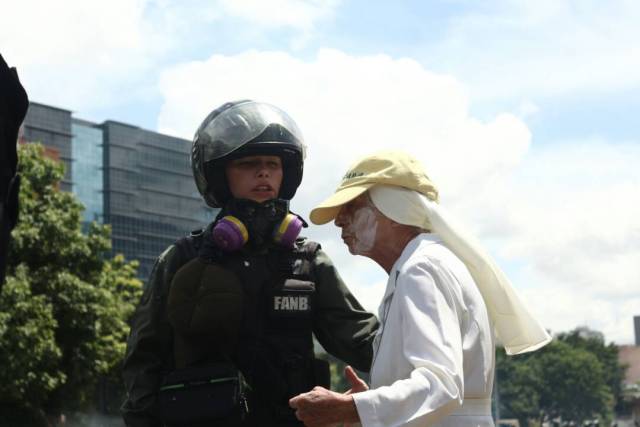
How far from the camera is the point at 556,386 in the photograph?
168375 mm

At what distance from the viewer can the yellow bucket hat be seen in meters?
4.25

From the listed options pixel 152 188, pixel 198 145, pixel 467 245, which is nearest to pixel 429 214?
pixel 467 245

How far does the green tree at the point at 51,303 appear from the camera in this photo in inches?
1361

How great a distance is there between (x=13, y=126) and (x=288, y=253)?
2648 millimetres

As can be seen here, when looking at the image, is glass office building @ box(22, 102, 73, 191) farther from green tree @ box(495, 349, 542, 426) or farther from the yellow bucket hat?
the yellow bucket hat

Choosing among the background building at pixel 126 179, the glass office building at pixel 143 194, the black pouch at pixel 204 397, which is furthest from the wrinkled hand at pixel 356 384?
the glass office building at pixel 143 194

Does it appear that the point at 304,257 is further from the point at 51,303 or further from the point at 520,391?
the point at 520,391

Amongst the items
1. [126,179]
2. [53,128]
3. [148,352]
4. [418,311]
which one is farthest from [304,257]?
[126,179]

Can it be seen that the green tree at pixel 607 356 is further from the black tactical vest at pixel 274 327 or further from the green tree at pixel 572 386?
the black tactical vest at pixel 274 327

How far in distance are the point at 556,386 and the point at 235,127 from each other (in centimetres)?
16804

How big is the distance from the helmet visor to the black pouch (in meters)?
1.06

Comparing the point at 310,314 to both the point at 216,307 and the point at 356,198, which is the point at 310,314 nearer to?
the point at 216,307

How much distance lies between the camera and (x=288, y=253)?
5562mm

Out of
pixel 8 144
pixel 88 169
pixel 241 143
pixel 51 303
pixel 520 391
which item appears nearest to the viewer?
pixel 8 144
